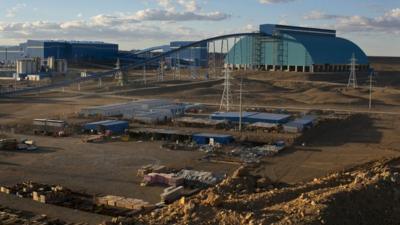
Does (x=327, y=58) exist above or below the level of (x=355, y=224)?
above

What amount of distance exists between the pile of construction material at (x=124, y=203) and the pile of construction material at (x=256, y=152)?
743 centimetres

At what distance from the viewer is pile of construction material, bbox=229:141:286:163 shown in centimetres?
2308

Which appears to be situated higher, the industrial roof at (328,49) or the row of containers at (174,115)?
the industrial roof at (328,49)

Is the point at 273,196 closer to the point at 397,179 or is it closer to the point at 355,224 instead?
the point at 355,224

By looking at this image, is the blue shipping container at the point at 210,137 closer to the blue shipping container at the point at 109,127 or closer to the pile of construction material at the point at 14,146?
the blue shipping container at the point at 109,127

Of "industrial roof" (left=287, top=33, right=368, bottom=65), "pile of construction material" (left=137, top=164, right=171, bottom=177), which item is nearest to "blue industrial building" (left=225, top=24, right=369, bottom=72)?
"industrial roof" (left=287, top=33, right=368, bottom=65)

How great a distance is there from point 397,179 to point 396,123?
21.2 metres

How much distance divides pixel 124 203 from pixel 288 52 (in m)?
54.8

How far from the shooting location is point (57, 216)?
14.9 metres

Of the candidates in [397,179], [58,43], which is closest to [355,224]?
[397,179]

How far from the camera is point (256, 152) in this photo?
79.5ft

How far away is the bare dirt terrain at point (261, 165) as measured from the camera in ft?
37.1

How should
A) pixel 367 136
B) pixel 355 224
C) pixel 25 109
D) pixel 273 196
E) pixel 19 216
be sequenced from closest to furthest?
pixel 355 224, pixel 273 196, pixel 19 216, pixel 367 136, pixel 25 109

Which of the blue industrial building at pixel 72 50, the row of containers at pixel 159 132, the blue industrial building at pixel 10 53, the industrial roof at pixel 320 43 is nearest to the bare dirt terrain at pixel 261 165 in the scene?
the row of containers at pixel 159 132
